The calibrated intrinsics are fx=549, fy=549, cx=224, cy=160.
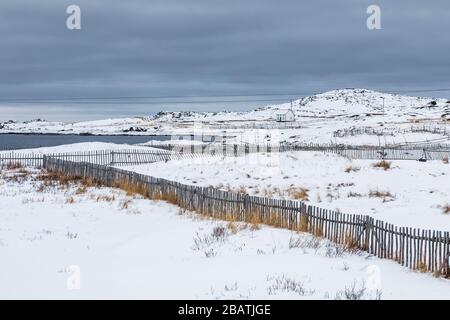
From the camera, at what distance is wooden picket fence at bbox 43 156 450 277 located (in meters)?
11.4

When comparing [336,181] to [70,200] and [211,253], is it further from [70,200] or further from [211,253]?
[211,253]

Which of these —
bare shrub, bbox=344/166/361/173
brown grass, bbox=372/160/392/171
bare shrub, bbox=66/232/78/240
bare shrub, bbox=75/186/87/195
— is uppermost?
brown grass, bbox=372/160/392/171

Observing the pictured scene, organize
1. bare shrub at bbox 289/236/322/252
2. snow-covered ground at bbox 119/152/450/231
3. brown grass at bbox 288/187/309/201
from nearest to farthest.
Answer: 1. bare shrub at bbox 289/236/322/252
2. snow-covered ground at bbox 119/152/450/231
3. brown grass at bbox 288/187/309/201

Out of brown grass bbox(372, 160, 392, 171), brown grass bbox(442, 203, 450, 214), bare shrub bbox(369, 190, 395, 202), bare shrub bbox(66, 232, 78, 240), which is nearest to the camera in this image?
bare shrub bbox(66, 232, 78, 240)

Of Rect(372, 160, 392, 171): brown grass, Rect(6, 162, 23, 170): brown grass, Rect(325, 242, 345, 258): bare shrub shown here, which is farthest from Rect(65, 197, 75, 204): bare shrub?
Rect(372, 160, 392, 171): brown grass

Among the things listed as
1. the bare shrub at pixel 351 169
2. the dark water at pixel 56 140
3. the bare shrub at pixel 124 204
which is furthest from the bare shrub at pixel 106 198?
the dark water at pixel 56 140

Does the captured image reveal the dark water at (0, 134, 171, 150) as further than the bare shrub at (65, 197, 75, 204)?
Yes

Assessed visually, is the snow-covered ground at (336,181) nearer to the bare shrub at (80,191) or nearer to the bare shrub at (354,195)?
the bare shrub at (354,195)

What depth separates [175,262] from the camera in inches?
430

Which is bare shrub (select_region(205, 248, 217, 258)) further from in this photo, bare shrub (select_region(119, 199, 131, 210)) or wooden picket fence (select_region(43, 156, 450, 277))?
bare shrub (select_region(119, 199, 131, 210))

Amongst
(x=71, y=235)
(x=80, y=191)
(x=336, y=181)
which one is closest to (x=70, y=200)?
(x=80, y=191)

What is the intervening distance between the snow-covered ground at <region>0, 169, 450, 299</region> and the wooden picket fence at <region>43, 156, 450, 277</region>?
41cm
